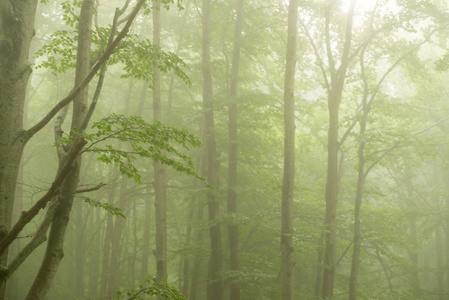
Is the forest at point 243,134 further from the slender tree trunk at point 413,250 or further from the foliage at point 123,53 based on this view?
the slender tree trunk at point 413,250

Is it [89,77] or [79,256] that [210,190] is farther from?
[79,256]

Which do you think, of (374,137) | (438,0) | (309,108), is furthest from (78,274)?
(438,0)

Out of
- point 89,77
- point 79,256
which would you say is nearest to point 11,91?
point 89,77

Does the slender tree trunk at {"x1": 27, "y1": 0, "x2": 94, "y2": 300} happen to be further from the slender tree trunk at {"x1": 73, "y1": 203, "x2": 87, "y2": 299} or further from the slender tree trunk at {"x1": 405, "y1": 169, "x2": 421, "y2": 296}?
the slender tree trunk at {"x1": 73, "y1": 203, "x2": 87, "y2": 299}

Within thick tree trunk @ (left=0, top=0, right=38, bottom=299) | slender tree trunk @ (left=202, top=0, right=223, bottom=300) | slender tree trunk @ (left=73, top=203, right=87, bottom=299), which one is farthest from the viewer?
slender tree trunk @ (left=73, top=203, right=87, bottom=299)

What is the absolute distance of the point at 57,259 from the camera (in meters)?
3.58

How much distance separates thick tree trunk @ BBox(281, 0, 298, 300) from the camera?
334 inches

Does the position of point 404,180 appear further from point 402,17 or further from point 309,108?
point 402,17

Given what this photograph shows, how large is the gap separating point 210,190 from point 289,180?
2931mm

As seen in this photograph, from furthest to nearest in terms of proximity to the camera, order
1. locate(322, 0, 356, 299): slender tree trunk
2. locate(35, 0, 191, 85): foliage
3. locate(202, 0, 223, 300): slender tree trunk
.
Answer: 1. locate(202, 0, 223, 300): slender tree trunk
2. locate(322, 0, 356, 299): slender tree trunk
3. locate(35, 0, 191, 85): foliage

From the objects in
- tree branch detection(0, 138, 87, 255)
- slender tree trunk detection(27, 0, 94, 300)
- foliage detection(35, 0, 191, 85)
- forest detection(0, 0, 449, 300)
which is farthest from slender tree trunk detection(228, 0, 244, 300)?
tree branch detection(0, 138, 87, 255)

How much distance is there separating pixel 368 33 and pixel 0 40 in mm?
10488

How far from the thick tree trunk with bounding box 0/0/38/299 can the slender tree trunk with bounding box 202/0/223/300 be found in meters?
7.71

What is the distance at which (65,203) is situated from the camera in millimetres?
3592
